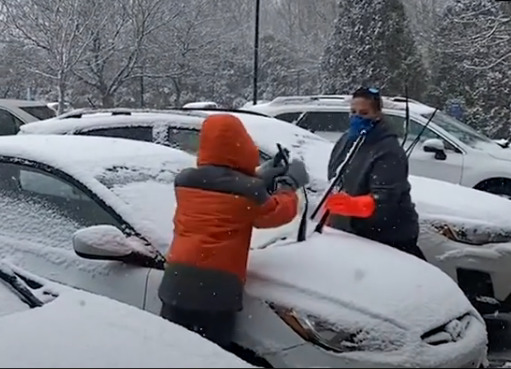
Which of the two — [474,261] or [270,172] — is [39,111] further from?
[270,172]

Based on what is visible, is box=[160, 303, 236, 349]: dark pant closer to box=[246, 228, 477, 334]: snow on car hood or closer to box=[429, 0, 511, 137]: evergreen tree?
box=[246, 228, 477, 334]: snow on car hood

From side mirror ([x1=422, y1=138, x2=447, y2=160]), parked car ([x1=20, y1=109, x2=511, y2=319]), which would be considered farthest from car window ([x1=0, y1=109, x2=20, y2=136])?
side mirror ([x1=422, y1=138, x2=447, y2=160])

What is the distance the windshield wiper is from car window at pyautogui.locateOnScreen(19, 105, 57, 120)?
11.5 meters

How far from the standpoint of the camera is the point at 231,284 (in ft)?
13.1

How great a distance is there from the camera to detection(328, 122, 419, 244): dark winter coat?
5.21m

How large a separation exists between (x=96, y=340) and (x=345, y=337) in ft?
4.96

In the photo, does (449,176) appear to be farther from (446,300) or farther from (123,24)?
(123,24)

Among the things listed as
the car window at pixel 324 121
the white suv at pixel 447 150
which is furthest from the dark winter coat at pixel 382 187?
the car window at pixel 324 121

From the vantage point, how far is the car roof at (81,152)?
4918 mm

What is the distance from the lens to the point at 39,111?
1523 cm

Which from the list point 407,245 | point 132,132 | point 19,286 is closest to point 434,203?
point 407,245

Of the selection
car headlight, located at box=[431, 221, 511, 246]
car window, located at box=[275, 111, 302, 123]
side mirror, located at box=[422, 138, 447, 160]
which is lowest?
side mirror, located at box=[422, 138, 447, 160]

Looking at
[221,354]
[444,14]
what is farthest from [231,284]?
[444,14]

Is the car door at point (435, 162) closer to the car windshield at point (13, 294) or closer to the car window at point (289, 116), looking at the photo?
the car window at point (289, 116)
